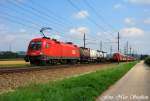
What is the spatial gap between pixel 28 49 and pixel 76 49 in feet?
56.3

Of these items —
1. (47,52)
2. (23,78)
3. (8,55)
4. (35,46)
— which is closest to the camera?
(23,78)

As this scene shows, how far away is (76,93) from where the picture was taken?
13586mm

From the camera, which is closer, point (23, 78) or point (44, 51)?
point (23, 78)

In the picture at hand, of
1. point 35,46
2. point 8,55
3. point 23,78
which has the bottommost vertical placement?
point 23,78

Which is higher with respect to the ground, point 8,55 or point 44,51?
point 8,55

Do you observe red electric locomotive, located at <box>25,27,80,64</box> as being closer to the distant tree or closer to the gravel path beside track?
the gravel path beside track

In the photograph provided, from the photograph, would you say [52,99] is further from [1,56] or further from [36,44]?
[1,56]

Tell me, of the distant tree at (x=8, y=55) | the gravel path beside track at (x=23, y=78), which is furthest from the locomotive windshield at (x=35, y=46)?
the distant tree at (x=8, y=55)

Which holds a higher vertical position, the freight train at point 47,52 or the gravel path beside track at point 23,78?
the freight train at point 47,52

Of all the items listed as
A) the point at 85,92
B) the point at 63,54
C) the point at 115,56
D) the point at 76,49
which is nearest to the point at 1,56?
the point at 115,56

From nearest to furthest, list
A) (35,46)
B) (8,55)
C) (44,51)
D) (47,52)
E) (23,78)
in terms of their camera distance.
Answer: (23,78) < (44,51) < (47,52) < (35,46) < (8,55)

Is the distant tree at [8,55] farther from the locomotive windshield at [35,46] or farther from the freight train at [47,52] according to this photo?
the locomotive windshield at [35,46]

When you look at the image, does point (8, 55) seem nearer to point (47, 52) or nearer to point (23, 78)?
point (47, 52)

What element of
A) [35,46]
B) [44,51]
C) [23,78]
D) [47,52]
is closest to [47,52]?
[47,52]
